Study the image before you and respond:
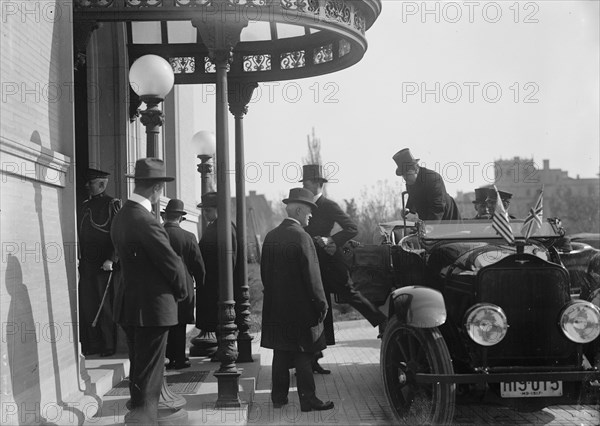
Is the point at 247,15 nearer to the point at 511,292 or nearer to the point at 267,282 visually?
the point at 267,282

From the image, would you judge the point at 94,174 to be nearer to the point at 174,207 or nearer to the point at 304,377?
the point at 174,207

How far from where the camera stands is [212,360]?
9.49 metres

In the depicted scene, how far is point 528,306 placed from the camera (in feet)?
20.1

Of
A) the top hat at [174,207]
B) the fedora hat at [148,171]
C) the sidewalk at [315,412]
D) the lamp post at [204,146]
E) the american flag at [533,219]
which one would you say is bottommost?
the sidewalk at [315,412]

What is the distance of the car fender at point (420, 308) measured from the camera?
19.5ft

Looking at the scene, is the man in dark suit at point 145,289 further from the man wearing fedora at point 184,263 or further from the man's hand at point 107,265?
the man's hand at point 107,265

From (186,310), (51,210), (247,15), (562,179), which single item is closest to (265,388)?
(186,310)

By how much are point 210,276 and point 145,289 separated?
3.52 metres

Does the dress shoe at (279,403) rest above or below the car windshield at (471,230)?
below

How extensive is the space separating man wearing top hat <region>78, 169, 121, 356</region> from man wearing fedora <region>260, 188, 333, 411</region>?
2.43 meters

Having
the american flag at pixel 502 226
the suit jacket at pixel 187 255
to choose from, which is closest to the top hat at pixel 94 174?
the suit jacket at pixel 187 255

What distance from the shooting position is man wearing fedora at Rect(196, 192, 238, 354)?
9.09 meters

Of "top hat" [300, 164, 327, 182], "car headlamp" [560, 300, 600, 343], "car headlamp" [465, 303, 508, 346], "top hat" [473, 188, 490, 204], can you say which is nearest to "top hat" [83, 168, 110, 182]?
"top hat" [300, 164, 327, 182]

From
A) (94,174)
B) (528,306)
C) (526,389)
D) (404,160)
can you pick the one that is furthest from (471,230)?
(94,174)
